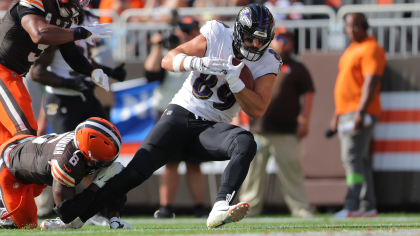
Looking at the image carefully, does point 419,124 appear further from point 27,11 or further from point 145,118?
point 27,11

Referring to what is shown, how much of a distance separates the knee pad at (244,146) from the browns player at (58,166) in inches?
33.9

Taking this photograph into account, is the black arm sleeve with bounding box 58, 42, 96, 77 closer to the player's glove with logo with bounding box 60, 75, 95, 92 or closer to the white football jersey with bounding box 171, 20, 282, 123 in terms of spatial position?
the player's glove with logo with bounding box 60, 75, 95, 92

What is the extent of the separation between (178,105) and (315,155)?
351cm

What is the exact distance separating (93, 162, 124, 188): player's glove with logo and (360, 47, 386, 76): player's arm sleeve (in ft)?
12.5

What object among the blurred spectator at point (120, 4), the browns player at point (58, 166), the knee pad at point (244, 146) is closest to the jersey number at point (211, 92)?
the knee pad at point (244, 146)

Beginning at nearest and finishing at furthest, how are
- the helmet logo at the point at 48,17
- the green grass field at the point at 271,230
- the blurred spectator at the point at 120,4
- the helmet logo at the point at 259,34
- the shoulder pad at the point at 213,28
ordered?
the green grass field at the point at 271,230 < the helmet logo at the point at 259,34 < the shoulder pad at the point at 213,28 < the helmet logo at the point at 48,17 < the blurred spectator at the point at 120,4

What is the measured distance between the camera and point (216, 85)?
176 inches

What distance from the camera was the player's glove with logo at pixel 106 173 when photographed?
4318 millimetres

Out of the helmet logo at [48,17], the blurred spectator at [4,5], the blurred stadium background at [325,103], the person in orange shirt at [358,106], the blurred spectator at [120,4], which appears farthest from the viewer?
the blurred spectator at [4,5]

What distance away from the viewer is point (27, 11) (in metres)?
4.57

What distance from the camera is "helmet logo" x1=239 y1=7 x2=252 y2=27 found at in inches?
173

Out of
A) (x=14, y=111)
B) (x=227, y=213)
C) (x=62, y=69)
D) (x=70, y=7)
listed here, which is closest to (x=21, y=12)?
(x=70, y=7)

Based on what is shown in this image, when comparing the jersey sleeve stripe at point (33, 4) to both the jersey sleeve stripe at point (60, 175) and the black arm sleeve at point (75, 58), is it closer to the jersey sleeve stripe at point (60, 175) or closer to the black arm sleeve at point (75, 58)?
the black arm sleeve at point (75, 58)

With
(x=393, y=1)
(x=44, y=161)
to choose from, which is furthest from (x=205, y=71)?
(x=393, y=1)
